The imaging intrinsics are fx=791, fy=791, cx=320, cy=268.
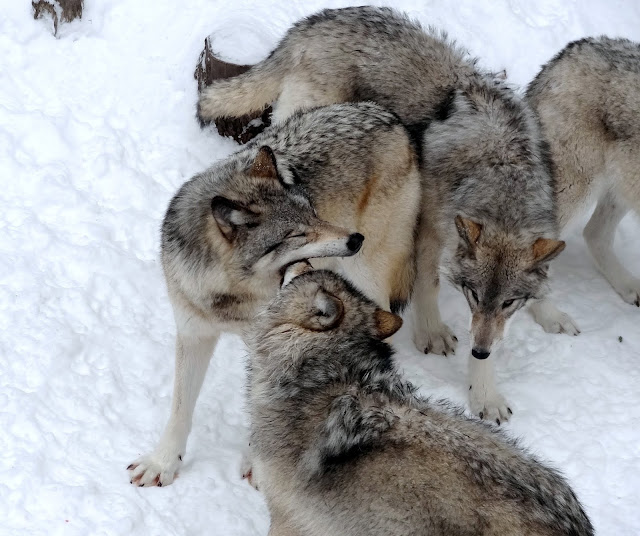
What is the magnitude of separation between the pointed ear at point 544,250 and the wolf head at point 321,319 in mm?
1706

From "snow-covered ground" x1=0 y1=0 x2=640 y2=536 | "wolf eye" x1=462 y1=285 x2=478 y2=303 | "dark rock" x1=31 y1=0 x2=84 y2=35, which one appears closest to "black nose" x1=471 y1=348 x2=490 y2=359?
"wolf eye" x1=462 y1=285 x2=478 y2=303

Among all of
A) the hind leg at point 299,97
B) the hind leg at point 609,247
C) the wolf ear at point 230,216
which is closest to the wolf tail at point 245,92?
the hind leg at point 299,97

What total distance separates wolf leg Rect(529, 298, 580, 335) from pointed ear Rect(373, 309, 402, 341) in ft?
9.96

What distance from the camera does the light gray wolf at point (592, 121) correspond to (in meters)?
6.46

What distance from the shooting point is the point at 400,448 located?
360cm

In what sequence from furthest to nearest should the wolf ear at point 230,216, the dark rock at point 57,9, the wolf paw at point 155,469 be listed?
the dark rock at point 57,9 < the wolf paw at point 155,469 < the wolf ear at point 230,216

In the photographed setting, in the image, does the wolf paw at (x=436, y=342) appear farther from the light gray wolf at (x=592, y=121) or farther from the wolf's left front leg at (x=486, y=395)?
the light gray wolf at (x=592, y=121)

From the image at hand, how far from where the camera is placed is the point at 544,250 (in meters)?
5.39

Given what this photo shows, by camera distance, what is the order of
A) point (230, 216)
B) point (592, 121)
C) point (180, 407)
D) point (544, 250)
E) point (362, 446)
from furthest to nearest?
point (592, 121) < point (544, 250) < point (180, 407) < point (230, 216) < point (362, 446)

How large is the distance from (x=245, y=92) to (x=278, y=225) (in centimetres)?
242

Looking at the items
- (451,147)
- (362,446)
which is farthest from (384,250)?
(362,446)

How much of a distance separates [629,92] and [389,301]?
2.60 metres

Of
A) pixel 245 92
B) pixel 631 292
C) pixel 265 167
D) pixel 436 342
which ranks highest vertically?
pixel 265 167

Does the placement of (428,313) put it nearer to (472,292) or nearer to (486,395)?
(486,395)
